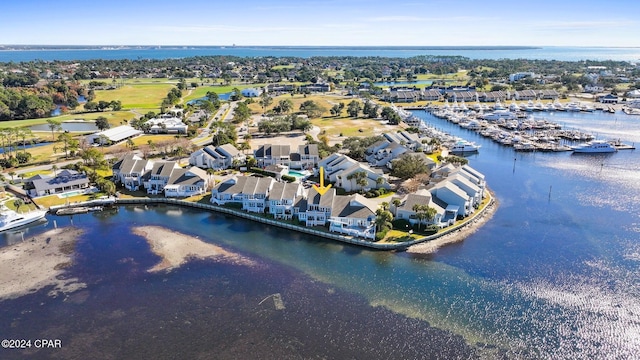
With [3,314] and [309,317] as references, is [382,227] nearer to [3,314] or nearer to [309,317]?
[309,317]

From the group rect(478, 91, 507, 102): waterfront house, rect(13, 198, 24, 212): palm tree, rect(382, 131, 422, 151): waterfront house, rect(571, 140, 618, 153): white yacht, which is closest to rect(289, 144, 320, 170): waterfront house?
rect(382, 131, 422, 151): waterfront house

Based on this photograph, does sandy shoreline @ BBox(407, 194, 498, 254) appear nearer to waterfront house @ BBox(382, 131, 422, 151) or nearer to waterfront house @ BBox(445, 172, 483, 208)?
waterfront house @ BBox(445, 172, 483, 208)

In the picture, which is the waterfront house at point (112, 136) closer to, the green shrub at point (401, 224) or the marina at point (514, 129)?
→ the green shrub at point (401, 224)

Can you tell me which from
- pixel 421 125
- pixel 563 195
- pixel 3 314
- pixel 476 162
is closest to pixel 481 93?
pixel 421 125

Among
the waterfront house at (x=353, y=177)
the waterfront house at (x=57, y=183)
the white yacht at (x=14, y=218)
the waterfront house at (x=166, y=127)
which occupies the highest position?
the waterfront house at (x=166, y=127)

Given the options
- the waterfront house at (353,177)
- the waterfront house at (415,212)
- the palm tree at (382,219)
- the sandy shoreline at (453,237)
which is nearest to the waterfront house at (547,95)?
the waterfront house at (353,177)

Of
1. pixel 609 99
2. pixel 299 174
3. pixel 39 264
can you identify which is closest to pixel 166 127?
pixel 299 174
